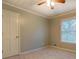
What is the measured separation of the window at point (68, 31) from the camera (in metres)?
5.03

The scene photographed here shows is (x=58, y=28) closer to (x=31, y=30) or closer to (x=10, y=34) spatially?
(x=31, y=30)

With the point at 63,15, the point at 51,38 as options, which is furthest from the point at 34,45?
the point at 63,15

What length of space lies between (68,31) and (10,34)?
3.27m

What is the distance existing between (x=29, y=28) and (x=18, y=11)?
1.12 metres

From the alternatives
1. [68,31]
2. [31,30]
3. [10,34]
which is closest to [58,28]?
[68,31]

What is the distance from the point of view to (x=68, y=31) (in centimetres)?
532

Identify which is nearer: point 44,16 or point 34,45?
point 34,45

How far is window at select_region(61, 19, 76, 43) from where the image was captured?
5026 mm

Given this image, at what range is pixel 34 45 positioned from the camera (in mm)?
5383

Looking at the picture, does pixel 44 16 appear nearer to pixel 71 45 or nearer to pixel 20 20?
pixel 20 20

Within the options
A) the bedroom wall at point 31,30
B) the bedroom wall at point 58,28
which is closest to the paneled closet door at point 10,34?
the bedroom wall at point 31,30

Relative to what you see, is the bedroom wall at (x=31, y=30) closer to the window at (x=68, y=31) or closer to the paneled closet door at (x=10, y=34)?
the paneled closet door at (x=10, y=34)

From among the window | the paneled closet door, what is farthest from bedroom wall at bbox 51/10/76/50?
the paneled closet door

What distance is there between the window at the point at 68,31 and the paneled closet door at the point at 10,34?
280 cm
